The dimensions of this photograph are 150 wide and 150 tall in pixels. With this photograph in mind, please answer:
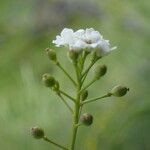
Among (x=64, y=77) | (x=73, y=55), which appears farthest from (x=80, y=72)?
(x=64, y=77)

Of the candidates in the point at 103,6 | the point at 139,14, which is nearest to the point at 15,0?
the point at 103,6

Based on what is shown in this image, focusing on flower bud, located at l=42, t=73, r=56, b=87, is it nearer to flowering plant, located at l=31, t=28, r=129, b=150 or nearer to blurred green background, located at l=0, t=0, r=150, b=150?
flowering plant, located at l=31, t=28, r=129, b=150

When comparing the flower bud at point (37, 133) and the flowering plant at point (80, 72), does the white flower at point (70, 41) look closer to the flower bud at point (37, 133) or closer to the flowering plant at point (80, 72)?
the flowering plant at point (80, 72)

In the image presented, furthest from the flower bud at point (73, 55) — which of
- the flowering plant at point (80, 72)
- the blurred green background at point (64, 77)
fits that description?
the blurred green background at point (64, 77)

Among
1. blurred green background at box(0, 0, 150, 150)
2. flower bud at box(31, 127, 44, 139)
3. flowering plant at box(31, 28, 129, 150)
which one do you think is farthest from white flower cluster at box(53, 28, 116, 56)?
blurred green background at box(0, 0, 150, 150)

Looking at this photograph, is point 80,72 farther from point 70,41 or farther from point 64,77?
point 64,77
